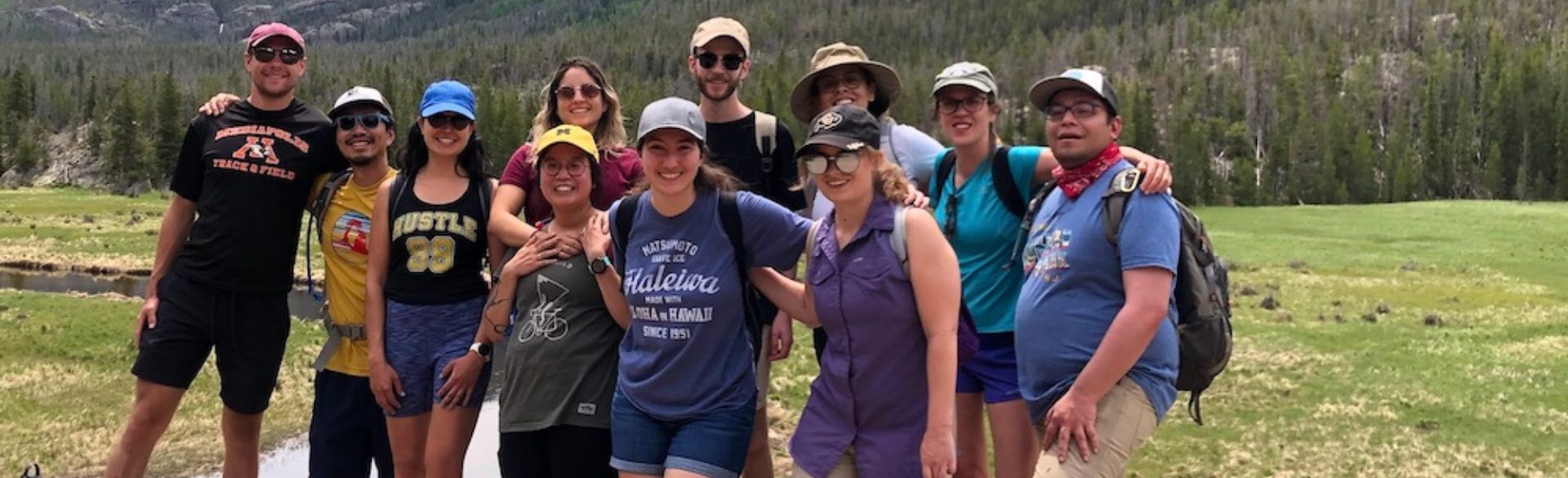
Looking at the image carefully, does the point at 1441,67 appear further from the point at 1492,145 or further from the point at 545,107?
the point at 545,107

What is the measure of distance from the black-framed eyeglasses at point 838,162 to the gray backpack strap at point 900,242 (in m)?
0.27

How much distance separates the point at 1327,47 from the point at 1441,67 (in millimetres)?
24659

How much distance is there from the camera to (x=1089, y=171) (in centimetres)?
451

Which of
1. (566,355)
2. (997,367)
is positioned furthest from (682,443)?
(997,367)

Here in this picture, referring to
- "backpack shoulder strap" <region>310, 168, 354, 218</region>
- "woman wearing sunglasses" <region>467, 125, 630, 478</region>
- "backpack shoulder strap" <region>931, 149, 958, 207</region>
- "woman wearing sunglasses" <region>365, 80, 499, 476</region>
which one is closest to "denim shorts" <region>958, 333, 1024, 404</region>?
"backpack shoulder strap" <region>931, 149, 958, 207</region>

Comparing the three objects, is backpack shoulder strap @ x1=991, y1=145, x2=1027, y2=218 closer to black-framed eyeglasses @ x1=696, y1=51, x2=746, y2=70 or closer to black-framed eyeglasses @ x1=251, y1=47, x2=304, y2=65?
black-framed eyeglasses @ x1=696, y1=51, x2=746, y2=70

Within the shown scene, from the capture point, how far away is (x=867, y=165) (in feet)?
14.7

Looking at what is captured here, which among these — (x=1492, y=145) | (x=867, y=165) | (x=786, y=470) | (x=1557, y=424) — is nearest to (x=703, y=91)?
(x=867, y=165)

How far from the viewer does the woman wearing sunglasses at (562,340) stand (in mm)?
5082

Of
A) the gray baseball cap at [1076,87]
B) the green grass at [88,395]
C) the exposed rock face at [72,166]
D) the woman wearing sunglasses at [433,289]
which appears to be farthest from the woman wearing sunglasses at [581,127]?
the exposed rock face at [72,166]

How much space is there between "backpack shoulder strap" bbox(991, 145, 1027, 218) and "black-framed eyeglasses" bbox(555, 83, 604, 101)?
2.13 m

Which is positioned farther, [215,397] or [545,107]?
[215,397]

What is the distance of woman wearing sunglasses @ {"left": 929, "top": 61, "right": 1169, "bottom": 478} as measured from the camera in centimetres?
520

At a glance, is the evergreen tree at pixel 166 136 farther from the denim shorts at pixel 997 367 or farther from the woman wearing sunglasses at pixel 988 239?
the denim shorts at pixel 997 367
